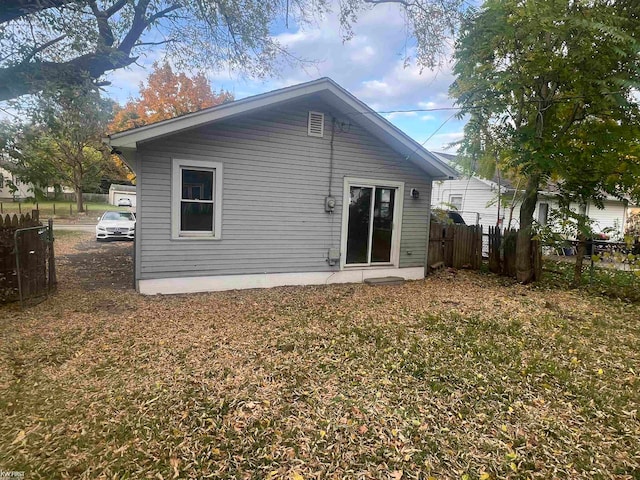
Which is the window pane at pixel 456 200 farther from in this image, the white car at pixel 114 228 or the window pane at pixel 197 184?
the white car at pixel 114 228

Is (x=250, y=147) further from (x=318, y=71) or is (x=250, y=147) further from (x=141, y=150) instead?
(x=318, y=71)

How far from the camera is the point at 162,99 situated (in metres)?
27.5

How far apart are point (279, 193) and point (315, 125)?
1627 millimetres

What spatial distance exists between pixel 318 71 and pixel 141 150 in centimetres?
426

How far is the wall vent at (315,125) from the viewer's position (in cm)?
743

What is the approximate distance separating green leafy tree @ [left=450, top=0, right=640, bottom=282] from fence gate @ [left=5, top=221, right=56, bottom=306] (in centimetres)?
833

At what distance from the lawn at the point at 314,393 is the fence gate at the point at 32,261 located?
0.29 meters

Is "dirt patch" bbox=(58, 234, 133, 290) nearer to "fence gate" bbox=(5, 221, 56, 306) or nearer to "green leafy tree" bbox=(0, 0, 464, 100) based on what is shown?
"fence gate" bbox=(5, 221, 56, 306)

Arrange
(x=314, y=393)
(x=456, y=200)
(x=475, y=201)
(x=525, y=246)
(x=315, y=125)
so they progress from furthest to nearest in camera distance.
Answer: (x=456, y=200)
(x=475, y=201)
(x=525, y=246)
(x=315, y=125)
(x=314, y=393)

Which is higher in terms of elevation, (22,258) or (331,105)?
(331,105)

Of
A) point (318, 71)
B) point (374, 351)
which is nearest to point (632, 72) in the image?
point (318, 71)

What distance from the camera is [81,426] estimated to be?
273 cm

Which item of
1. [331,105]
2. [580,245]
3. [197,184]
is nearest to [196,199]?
[197,184]

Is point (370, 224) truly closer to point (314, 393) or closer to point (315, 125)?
point (315, 125)
